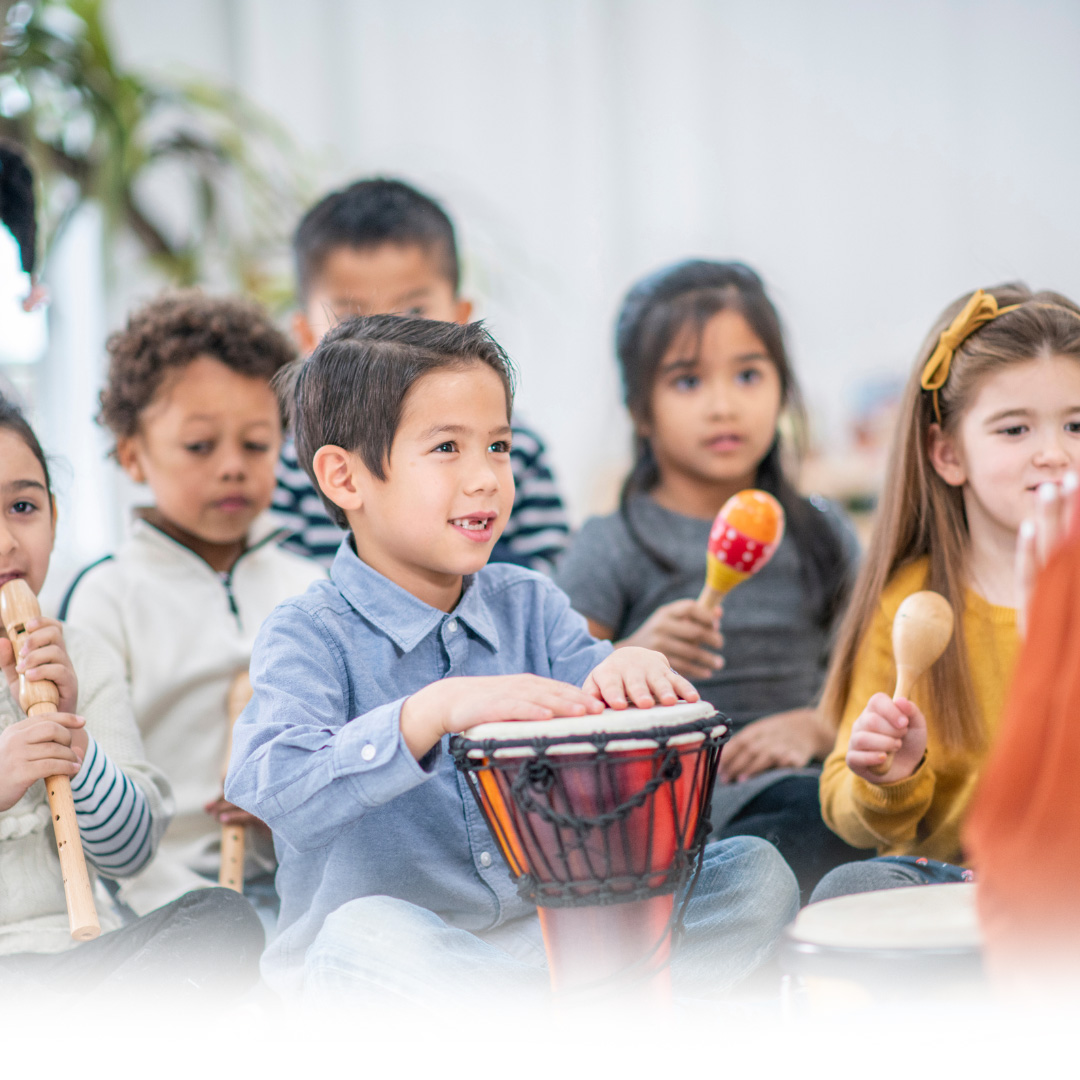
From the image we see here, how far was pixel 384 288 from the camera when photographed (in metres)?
2.04

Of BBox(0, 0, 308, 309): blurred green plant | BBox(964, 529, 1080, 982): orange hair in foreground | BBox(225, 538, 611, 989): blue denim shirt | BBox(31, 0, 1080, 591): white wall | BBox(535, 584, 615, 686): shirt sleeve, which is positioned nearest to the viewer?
BBox(964, 529, 1080, 982): orange hair in foreground

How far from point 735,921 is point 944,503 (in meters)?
0.59

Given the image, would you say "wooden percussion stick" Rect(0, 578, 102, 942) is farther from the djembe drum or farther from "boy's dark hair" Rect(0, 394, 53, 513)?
the djembe drum

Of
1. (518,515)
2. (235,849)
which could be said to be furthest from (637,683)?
(518,515)

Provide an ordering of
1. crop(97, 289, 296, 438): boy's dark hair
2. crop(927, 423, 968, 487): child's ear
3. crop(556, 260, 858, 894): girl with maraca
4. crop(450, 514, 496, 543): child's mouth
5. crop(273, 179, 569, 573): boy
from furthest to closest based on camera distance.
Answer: crop(273, 179, 569, 573): boy, crop(556, 260, 858, 894): girl with maraca, crop(97, 289, 296, 438): boy's dark hair, crop(927, 423, 968, 487): child's ear, crop(450, 514, 496, 543): child's mouth

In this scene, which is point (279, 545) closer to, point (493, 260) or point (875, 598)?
point (875, 598)

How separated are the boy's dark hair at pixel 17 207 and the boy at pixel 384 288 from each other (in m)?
0.46

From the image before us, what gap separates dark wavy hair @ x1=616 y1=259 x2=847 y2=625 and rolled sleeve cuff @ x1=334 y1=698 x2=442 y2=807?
0.91 m

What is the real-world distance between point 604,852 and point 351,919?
0.25 metres

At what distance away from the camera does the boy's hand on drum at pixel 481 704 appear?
3.46ft

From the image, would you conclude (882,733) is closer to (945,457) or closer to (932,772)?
(932,772)

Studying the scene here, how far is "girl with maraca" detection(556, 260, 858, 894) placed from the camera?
74.8 inches

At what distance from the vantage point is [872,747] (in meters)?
1.22

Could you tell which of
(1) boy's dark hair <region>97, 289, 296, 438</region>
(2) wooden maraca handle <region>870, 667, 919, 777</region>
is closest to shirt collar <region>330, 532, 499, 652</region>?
(2) wooden maraca handle <region>870, 667, 919, 777</region>
